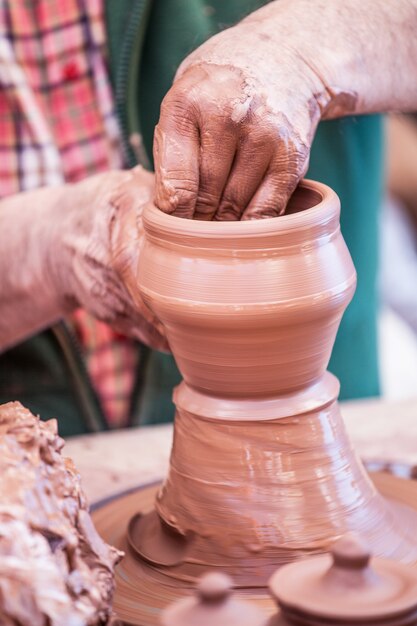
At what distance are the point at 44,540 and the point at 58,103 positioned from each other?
1.16 m

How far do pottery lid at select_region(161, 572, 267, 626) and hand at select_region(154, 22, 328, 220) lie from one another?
46 cm

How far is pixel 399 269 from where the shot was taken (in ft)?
11.6

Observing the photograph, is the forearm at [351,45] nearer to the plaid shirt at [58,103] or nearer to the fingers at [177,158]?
the fingers at [177,158]

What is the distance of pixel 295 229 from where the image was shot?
39.2 inches

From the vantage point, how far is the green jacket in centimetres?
176

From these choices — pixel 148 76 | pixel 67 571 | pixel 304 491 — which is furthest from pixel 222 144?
pixel 148 76

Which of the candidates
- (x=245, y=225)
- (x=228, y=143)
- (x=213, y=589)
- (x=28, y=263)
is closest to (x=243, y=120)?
(x=228, y=143)

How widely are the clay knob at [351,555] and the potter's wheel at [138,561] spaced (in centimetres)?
21

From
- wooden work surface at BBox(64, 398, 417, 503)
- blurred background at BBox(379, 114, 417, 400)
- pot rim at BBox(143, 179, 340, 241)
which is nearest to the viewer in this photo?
pot rim at BBox(143, 179, 340, 241)

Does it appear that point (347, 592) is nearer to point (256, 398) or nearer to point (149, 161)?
point (256, 398)

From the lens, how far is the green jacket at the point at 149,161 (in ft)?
5.76

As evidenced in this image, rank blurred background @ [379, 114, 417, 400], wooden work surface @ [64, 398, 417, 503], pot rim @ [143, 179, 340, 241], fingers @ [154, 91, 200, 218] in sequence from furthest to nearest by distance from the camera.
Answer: blurred background @ [379, 114, 417, 400] < wooden work surface @ [64, 398, 417, 503] < fingers @ [154, 91, 200, 218] < pot rim @ [143, 179, 340, 241]

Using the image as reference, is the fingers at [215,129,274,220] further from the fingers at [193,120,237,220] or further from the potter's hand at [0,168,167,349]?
the potter's hand at [0,168,167,349]

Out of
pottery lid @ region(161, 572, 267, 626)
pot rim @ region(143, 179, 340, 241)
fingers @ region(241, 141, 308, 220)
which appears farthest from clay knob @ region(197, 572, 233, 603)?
fingers @ region(241, 141, 308, 220)
